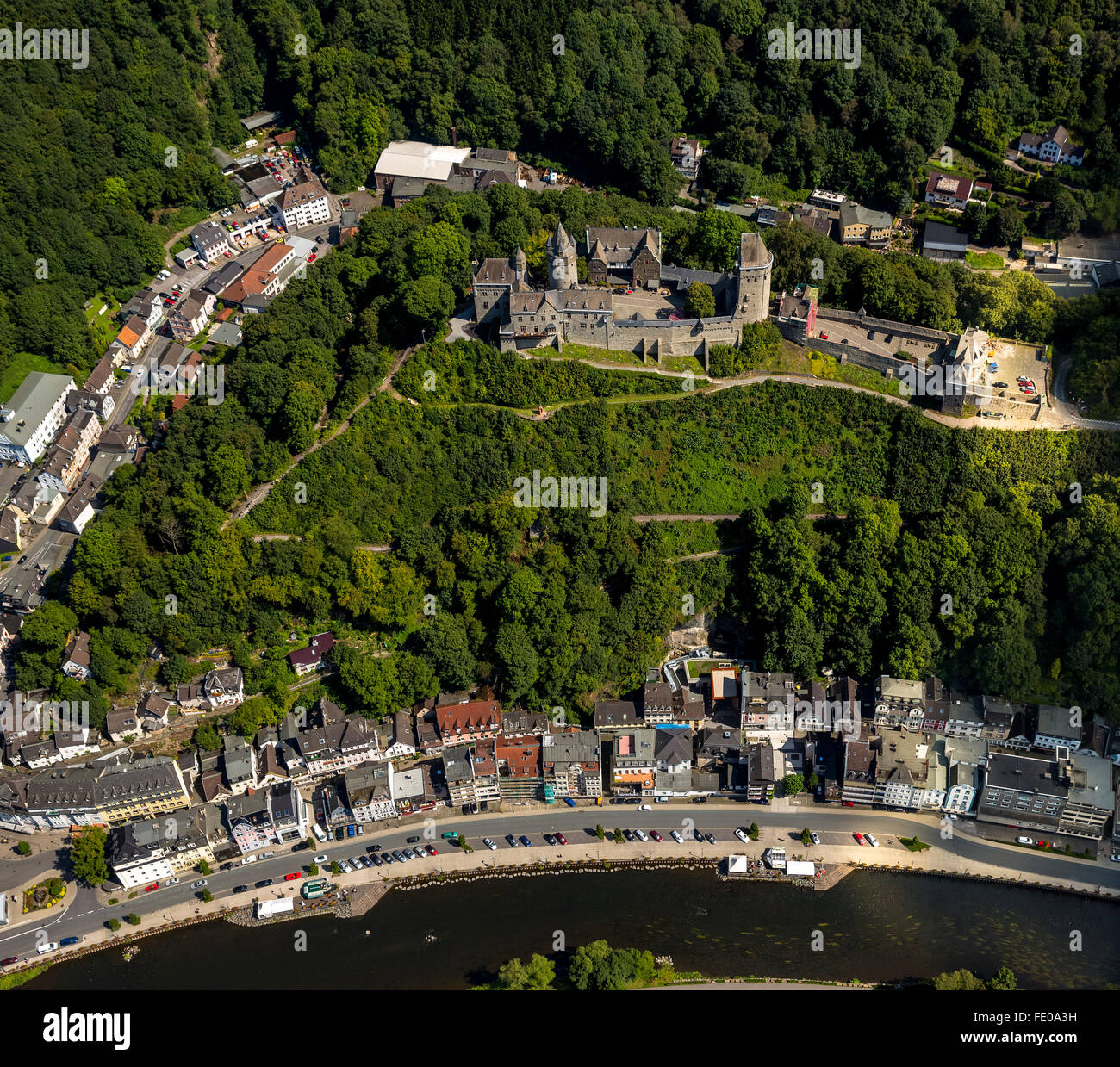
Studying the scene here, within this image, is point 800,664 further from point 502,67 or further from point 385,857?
point 502,67

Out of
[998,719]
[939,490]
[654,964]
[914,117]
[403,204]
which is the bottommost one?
[654,964]

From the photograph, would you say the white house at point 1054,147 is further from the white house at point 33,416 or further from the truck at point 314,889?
the white house at point 33,416

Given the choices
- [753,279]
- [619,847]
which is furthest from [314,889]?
[753,279]

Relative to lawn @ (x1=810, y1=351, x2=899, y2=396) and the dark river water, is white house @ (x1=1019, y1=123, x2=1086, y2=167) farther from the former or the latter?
the dark river water

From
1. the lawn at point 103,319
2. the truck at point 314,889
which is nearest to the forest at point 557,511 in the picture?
the lawn at point 103,319

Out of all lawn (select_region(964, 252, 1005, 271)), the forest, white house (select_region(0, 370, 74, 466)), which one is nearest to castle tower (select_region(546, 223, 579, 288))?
the forest

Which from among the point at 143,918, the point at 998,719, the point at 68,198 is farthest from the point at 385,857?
the point at 68,198
